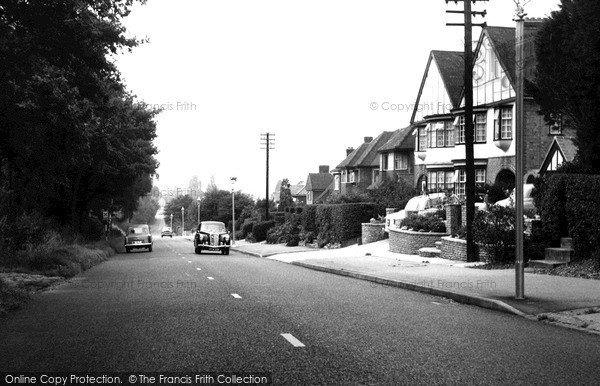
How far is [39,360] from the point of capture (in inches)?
318

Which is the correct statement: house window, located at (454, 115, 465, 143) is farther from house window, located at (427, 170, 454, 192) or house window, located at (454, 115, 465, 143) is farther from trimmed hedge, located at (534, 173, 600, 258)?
trimmed hedge, located at (534, 173, 600, 258)

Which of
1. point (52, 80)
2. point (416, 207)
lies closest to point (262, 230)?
point (416, 207)

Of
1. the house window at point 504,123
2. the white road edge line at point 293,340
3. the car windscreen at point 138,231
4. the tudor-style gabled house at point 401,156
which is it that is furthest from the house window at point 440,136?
the white road edge line at point 293,340

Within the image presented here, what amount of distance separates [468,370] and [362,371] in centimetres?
111

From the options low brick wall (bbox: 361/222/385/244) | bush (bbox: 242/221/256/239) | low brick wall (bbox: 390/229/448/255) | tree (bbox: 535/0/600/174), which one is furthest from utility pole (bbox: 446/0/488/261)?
bush (bbox: 242/221/256/239)

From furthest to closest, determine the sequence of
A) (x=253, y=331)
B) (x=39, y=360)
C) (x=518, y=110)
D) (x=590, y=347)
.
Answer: (x=518, y=110) → (x=253, y=331) → (x=590, y=347) → (x=39, y=360)

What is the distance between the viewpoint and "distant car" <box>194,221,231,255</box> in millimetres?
41594

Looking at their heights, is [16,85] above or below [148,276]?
above

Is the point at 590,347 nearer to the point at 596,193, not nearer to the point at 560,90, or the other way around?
the point at 596,193

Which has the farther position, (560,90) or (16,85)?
(560,90)

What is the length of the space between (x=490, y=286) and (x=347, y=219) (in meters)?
25.9

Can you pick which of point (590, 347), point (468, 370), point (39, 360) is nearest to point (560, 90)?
point (590, 347)

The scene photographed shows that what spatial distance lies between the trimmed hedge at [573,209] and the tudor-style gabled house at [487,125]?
17242 millimetres

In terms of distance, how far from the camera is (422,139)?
2180 inches
